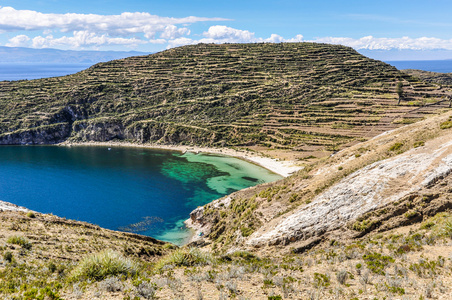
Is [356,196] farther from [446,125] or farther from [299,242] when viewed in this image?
[446,125]

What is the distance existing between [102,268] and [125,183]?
210 feet

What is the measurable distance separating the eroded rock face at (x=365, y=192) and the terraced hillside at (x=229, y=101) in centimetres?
6599

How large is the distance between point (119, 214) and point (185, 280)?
149ft

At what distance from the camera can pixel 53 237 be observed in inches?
891

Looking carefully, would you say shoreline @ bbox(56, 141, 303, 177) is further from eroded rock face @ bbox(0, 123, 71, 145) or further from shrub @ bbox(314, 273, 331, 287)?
shrub @ bbox(314, 273, 331, 287)

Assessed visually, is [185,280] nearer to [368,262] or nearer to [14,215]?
[368,262]

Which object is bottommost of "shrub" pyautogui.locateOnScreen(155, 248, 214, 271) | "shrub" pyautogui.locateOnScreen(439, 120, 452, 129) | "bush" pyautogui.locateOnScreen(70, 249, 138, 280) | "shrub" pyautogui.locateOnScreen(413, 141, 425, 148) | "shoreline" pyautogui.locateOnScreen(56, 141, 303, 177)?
"shoreline" pyautogui.locateOnScreen(56, 141, 303, 177)

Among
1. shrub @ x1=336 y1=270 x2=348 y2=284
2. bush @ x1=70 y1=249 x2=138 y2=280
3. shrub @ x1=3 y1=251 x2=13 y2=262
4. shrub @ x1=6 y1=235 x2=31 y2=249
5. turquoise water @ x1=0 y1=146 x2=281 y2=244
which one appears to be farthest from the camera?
turquoise water @ x1=0 y1=146 x2=281 y2=244

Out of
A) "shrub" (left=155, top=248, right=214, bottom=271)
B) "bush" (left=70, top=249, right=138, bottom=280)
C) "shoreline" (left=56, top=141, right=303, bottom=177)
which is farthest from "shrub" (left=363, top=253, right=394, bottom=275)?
"shoreline" (left=56, top=141, right=303, bottom=177)

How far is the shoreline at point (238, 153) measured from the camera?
271 ft

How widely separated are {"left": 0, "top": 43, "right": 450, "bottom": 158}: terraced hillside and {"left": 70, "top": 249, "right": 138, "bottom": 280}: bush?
268ft

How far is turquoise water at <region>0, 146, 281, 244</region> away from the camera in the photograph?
178ft

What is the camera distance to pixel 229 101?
13475 centimetres

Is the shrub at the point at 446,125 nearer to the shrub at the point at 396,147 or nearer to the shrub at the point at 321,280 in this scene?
the shrub at the point at 396,147
